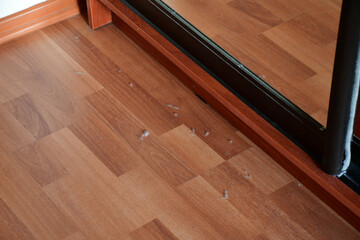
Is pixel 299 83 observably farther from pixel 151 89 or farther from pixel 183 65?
pixel 151 89

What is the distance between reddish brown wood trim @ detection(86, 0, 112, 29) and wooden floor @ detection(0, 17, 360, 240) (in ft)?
0.28

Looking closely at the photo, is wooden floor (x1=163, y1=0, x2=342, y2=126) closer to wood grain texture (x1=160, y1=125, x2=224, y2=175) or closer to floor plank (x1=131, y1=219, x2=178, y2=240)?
wood grain texture (x1=160, y1=125, x2=224, y2=175)

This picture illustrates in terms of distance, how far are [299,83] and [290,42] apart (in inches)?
4.7

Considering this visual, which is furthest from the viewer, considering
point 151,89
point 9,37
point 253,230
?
point 9,37

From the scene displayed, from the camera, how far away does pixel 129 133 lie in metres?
1.65

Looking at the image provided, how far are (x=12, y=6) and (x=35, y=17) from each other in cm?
8

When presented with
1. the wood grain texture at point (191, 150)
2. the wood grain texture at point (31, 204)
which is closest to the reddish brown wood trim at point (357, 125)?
the wood grain texture at point (191, 150)

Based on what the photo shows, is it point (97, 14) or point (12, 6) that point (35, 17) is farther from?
point (97, 14)

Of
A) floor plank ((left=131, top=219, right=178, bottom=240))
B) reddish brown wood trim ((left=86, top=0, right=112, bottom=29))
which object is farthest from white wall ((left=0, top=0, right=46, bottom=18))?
floor plank ((left=131, top=219, right=178, bottom=240))

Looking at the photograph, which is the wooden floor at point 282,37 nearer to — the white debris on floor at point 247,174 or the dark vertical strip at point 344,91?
the dark vertical strip at point 344,91

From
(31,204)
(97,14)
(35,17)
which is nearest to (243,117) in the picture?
(31,204)

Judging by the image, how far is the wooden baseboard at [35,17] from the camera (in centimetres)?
189

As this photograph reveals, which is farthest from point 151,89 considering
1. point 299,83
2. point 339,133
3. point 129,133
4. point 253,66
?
point 339,133

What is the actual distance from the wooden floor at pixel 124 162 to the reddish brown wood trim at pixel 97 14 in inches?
3.4
